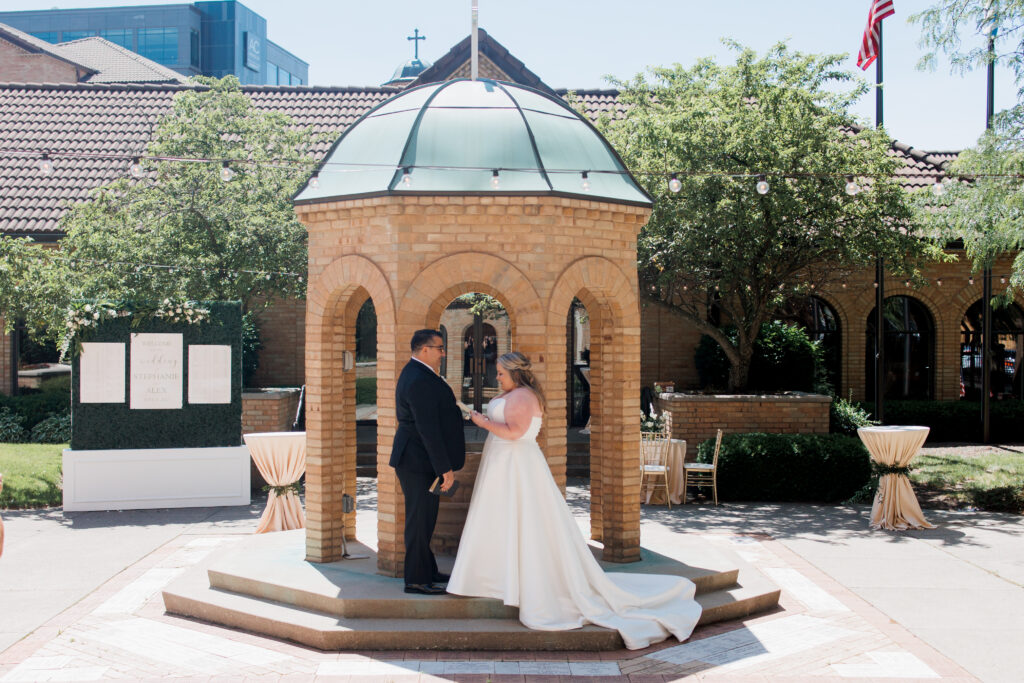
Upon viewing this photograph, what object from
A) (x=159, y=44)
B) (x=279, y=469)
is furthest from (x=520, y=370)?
(x=159, y=44)

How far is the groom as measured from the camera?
7.18 m

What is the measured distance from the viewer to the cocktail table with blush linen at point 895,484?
452 inches

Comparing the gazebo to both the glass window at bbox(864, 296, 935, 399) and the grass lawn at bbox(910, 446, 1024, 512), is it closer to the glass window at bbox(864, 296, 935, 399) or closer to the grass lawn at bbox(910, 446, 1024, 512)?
the grass lawn at bbox(910, 446, 1024, 512)

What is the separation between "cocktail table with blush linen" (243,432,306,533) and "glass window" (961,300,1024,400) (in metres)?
15.1

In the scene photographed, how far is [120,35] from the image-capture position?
240ft

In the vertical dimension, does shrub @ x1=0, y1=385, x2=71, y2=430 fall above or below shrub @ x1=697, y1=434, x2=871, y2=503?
above

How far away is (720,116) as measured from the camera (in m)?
13.6

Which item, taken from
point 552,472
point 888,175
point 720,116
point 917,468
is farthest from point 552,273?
point 917,468

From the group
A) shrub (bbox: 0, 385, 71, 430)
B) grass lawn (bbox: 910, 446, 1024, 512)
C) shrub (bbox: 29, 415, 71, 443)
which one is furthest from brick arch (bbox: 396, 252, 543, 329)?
shrub (bbox: 0, 385, 71, 430)

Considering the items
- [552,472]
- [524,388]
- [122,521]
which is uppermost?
[524,388]

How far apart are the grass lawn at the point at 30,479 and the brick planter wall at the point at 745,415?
29.8ft

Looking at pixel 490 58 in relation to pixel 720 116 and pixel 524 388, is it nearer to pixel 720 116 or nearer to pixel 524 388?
pixel 720 116

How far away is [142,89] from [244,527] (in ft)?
48.9

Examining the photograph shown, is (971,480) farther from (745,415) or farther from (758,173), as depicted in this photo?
(758,173)
